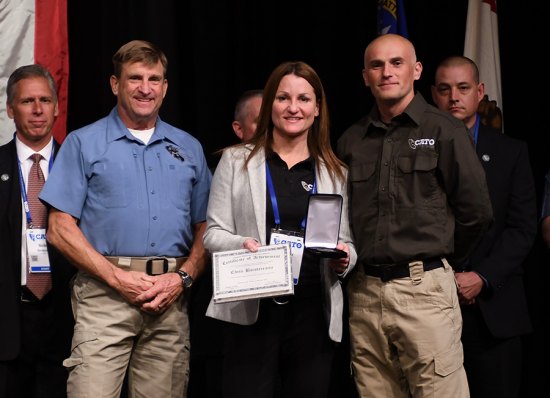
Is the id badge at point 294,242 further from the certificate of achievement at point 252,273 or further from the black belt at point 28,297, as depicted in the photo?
the black belt at point 28,297

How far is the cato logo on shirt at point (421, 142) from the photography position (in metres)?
3.33

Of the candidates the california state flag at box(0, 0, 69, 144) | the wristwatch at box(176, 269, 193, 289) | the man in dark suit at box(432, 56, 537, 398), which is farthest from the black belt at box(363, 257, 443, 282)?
the california state flag at box(0, 0, 69, 144)

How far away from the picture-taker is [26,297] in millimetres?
3699

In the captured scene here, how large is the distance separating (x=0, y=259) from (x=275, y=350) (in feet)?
4.17

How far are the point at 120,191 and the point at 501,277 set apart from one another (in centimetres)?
171

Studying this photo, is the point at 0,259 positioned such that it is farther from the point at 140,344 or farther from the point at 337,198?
the point at 337,198

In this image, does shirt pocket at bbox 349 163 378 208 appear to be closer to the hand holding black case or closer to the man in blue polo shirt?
the hand holding black case

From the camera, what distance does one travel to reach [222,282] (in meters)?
3.04

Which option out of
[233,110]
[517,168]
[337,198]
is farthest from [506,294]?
[233,110]

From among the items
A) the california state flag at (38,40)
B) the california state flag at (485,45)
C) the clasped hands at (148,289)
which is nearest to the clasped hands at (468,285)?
the clasped hands at (148,289)

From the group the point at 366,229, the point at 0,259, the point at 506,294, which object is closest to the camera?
the point at 366,229

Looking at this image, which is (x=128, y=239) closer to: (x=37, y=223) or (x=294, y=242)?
(x=37, y=223)

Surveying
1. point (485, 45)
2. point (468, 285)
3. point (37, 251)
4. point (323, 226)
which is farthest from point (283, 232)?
point (485, 45)

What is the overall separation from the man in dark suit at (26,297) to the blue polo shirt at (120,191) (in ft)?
1.26
